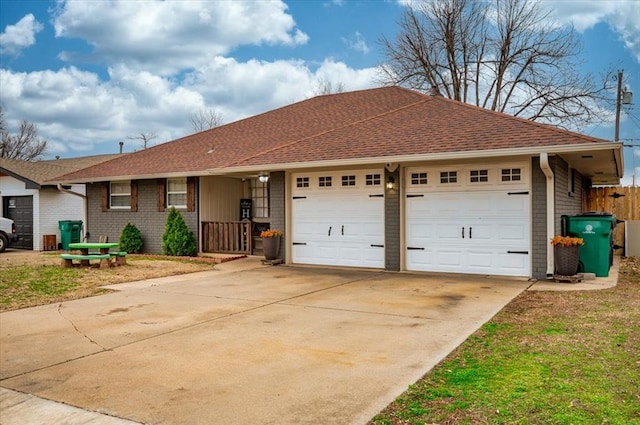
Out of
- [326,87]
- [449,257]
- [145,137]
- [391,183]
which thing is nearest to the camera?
[449,257]

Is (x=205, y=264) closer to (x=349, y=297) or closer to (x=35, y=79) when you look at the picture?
(x=349, y=297)

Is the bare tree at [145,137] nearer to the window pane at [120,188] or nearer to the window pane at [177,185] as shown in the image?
the window pane at [120,188]

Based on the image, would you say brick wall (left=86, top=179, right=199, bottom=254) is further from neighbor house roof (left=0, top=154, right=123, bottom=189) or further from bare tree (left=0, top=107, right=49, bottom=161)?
bare tree (left=0, top=107, right=49, bottom=161)

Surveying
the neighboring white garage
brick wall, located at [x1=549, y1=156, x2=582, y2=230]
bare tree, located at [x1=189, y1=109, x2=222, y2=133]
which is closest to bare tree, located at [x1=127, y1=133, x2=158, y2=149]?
bare tree, located at [x1=189, y1=109, x2=222, y2=133]

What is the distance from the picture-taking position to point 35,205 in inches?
755

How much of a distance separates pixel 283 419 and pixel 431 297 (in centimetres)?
488

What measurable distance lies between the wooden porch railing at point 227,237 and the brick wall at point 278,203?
1805mm

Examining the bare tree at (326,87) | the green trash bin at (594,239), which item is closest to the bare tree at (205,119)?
the bare tree at (326,87)

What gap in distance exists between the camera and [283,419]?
3.40m

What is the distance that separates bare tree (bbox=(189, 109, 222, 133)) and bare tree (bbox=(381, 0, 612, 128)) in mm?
17652

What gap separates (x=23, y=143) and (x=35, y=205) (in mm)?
27986

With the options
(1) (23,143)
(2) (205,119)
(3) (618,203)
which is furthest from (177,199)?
(1) (23,143)

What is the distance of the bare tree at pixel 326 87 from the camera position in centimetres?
3550

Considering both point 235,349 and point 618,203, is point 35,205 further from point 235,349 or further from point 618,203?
point 618,203
